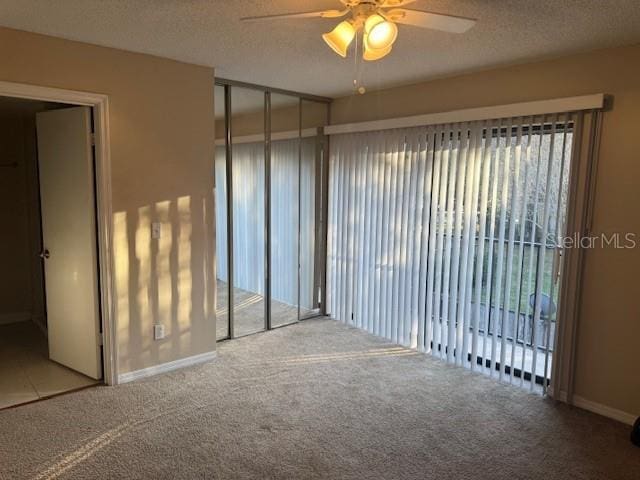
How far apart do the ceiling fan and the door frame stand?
1.67m

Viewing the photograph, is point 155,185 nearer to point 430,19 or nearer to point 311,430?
point 311,430

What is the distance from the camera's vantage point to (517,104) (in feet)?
10.7

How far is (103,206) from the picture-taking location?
127 inches

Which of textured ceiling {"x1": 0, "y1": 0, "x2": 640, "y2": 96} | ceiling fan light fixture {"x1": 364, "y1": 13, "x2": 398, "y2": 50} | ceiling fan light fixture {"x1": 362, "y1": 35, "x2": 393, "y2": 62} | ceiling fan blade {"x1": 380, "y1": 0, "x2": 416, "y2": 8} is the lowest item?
ceiling fan light fixture {"x1": 362, "y1": 35, "x2": 393, "y2": 62}

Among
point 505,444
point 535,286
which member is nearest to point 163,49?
point 535,286

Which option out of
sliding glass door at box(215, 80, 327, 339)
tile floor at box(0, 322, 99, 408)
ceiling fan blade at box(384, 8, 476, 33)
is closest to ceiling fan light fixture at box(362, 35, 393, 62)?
ceiling fan blade at box(384, 8, 476, 33)

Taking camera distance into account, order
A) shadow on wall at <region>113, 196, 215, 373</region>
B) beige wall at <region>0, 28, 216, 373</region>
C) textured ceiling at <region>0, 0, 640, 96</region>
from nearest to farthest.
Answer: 1. textured ceiling at <region>0, 0, 640, 96</region>
2. beige wall at <region>0, 28, 216, 373</region>
3. shadow on wall at <region>113, 196, 215, 373</region>

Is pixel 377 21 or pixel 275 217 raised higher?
pixel 377 21

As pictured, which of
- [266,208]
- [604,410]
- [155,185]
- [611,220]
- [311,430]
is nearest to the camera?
[311,430]

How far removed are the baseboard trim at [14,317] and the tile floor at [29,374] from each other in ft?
1.66

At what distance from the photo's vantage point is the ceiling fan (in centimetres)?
189

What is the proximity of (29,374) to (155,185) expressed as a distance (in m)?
1.76

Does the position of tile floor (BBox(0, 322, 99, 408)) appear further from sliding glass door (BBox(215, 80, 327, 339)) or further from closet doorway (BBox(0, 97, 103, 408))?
sliding glass door (BBox(215, 80, 327, 339))

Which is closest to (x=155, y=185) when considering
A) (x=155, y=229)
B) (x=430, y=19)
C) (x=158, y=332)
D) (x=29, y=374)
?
(x=155, y=229)
